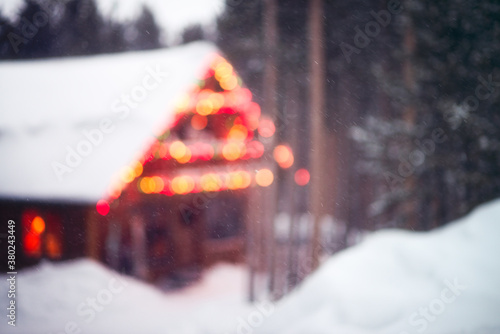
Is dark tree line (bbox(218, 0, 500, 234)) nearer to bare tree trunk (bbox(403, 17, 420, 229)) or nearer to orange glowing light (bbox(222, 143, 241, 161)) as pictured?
bare tree trunk (bbox(403, 17, 420, 229))

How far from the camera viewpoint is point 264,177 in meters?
13.2

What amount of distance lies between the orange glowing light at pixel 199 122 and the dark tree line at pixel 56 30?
64.8 feet

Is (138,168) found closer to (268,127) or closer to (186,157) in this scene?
(186,157)

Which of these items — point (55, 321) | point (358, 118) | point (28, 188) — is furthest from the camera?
point (358, 118)

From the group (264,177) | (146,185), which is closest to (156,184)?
(146,185)

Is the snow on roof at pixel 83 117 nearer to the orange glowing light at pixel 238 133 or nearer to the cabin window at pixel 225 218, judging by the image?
the orange glowing light at pixel 238 133

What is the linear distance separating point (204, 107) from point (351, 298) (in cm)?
1072

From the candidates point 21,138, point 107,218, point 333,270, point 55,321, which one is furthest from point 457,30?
point 21,138

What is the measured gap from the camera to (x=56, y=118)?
14477 mm

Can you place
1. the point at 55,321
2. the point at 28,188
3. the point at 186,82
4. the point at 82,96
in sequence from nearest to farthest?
the point at 55,321, the point at 28,188, the point at 186,82, the point at 82,96

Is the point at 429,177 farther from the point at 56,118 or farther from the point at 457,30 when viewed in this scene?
the point at 56,118

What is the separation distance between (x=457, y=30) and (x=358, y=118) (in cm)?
1073

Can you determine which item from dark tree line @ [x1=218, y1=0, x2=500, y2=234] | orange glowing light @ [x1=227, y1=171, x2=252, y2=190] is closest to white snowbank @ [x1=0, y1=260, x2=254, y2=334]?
orange glowing light @ [x1=227, y1=171, x2=252, y2=190]

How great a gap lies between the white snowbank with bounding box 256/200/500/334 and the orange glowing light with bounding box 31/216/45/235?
31.0 ft
